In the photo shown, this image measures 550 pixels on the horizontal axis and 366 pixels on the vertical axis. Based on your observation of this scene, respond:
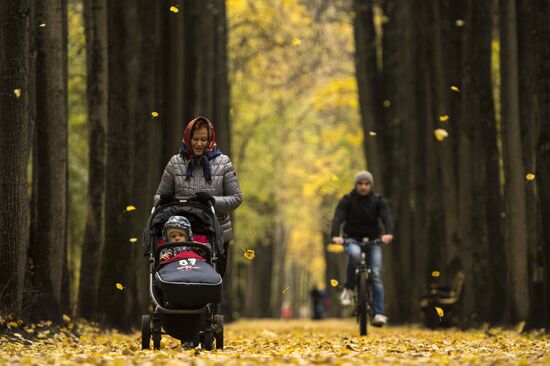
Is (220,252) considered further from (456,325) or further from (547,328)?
(456,325)

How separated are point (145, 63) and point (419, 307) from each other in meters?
8.79

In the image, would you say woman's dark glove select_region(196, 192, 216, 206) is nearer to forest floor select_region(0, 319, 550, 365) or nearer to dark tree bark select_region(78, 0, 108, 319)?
forest floor select_region(0, 319, 550, 365)

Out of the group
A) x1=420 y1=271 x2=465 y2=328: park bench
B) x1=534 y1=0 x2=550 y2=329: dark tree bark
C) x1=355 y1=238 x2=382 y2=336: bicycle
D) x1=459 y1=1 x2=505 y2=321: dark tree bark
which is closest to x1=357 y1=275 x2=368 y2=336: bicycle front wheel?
x1=355 y1=238 x2=382 y2=336: bicycle

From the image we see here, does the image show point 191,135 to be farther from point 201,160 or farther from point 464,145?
point 464,145

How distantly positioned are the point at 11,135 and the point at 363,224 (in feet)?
16.8

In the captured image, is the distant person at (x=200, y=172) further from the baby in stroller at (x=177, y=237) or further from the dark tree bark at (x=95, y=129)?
the dark tree bark at (x=95, y=129)

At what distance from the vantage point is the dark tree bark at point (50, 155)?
14.0 metres

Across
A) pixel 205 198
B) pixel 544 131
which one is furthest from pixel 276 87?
pixel 205 198

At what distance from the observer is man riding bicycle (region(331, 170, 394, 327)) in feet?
49.6

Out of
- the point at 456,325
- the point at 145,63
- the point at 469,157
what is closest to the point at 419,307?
the point at 456,325

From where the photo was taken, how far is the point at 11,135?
12273 mm

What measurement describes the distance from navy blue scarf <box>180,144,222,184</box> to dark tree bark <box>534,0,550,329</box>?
194 inches

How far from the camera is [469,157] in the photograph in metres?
19.1

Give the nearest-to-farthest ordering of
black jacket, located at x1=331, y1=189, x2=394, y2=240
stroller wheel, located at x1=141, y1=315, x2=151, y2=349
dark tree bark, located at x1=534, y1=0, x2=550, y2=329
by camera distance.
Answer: stroller wheel, located at x1=141, y1=315, x2=151, y2=349
dark tree bark, located at x1=534, y1=0, x2=550, y2=329
black jacket, located at x1=331, y1=189, x2=394, y2=240
